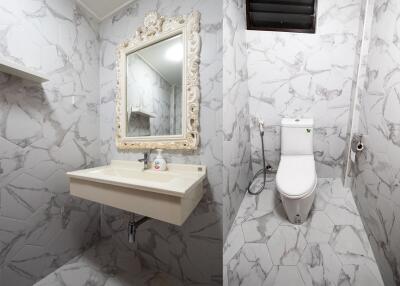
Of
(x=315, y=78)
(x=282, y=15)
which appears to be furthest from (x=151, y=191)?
(x=282, y=15)

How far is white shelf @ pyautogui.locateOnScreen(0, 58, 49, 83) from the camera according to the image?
1.03 metres

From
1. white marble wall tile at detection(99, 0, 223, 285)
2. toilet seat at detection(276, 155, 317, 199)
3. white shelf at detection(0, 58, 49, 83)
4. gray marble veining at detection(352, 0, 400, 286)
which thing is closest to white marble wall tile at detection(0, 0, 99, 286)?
white shelf at detection(0, 58, 49, 83)

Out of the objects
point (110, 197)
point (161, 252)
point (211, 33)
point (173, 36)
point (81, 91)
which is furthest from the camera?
point (81, 91)

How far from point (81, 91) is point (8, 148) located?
0.68m

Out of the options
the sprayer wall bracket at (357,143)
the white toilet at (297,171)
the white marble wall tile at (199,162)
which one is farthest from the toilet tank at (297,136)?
the white marble wall tile at (199,162)

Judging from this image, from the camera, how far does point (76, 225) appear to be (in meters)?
1.63

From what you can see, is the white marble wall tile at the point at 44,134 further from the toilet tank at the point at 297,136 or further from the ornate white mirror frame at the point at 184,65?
the toilet tank at the point at 297,136

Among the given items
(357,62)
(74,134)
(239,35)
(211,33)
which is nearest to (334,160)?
(357,62)

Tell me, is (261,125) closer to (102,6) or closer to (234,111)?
(234,111)

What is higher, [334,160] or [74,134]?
[74,134]

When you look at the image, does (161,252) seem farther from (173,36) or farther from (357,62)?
(357,62)

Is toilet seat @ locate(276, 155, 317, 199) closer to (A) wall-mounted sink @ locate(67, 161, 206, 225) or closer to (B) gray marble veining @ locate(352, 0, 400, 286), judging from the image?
(B) gray marble veining @ locate(352, 0, 400, 286)

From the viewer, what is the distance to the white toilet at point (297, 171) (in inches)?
50.1

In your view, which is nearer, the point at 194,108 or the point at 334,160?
the point at 194,108
